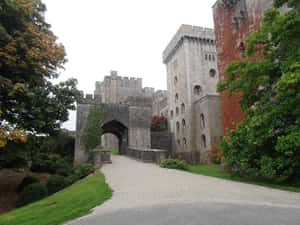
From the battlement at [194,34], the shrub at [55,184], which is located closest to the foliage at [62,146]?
the shrub at [55,184]

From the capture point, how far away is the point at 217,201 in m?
5.16

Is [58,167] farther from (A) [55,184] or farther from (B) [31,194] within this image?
(B) [31,194]

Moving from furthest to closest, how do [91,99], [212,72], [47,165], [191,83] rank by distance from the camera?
[212,72] < [191,83] < [91,99] < [47,165]

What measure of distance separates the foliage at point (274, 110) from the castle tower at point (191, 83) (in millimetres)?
18053

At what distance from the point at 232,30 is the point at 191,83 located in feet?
49.2

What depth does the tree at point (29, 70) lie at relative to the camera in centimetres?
845

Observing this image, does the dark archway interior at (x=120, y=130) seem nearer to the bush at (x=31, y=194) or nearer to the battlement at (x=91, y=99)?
the battlement at (x=91, y=99)

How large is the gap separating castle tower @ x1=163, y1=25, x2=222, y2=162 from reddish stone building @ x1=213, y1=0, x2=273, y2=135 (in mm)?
9872

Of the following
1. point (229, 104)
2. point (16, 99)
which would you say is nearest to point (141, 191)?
point (16, 99)

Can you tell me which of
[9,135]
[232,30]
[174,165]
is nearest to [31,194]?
[9,135]

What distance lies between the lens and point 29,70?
978cm

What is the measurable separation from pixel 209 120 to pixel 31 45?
21079 mm

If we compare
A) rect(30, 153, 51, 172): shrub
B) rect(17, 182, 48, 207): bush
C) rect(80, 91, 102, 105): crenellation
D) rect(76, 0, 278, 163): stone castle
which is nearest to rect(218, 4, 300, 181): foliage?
rect(76, 0, 278, 163): stone castle

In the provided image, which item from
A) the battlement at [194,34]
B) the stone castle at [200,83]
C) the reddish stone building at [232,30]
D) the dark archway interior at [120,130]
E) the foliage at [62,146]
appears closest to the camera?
the reddish stone building at [232,30]
